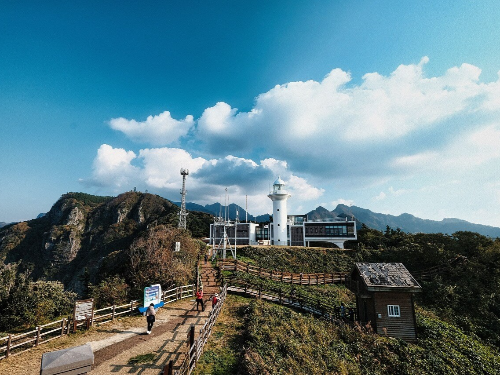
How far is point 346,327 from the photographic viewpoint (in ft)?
59.4

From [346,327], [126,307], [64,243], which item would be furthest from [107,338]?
[64,243]

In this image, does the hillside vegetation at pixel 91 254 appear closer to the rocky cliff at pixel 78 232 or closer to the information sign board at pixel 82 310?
the rocky cliff at pixel 78 232

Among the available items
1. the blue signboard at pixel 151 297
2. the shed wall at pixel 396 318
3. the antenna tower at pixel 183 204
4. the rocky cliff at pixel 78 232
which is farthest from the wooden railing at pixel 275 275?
the rocky cliff at pixel 78 232

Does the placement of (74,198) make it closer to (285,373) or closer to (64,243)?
(64,243)

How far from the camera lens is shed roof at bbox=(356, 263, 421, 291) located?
61.6 feet

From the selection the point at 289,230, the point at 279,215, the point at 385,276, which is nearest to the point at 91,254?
the point at 289,230

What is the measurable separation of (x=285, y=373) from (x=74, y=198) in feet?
597

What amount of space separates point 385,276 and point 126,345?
18145 millimetres

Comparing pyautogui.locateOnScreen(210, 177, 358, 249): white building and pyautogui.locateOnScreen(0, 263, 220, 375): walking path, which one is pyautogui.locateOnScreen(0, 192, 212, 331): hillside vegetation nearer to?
pyautogui.locateOnScreen(0, 263, 220, 375): walking path

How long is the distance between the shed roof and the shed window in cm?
157

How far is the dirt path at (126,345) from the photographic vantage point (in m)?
10.1

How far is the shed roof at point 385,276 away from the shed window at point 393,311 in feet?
5.15

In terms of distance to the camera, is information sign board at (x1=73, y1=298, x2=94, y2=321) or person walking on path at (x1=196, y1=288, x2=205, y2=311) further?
person walking on path at (x1=196, y1=288, x2=205, y2=311)

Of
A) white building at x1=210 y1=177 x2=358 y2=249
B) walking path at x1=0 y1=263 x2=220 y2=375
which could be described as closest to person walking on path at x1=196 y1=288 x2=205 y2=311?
walking path at x1=0 y1=263 x2=220 y2=375
